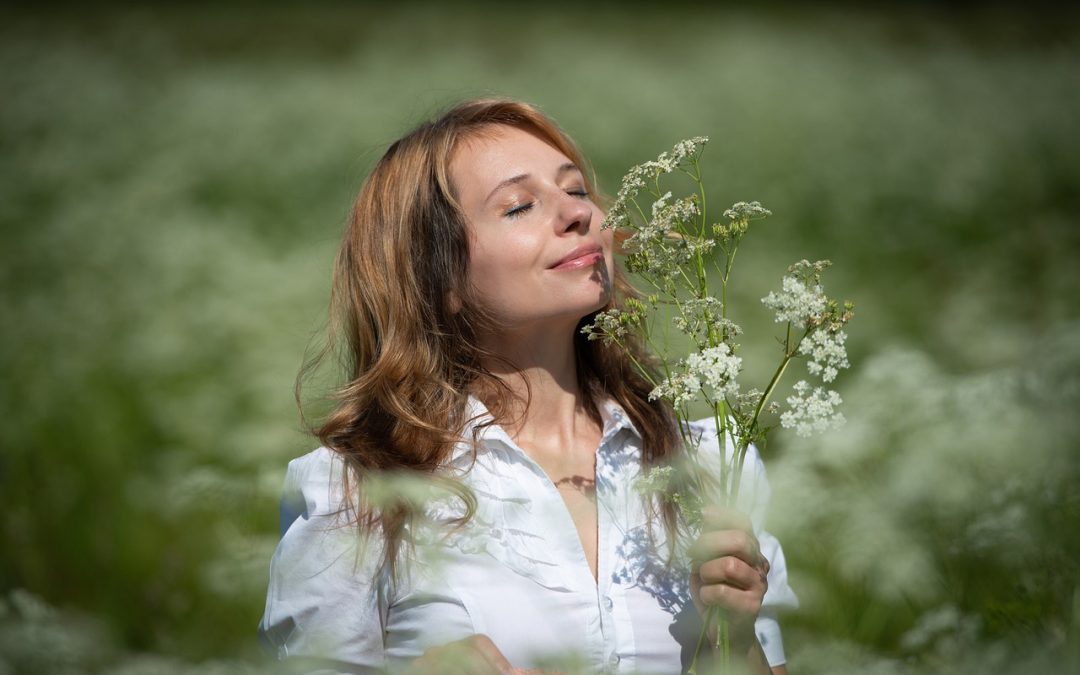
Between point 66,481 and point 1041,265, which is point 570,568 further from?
point 1041,265

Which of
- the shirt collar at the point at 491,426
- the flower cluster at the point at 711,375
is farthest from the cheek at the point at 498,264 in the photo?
the flower cluster at the point at 711,375

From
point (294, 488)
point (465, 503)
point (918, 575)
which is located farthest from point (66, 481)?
point (918, 575)

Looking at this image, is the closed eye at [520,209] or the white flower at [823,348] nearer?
the white flower at [823,348]

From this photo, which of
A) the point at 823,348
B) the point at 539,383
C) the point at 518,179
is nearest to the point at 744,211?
the point at 823,348

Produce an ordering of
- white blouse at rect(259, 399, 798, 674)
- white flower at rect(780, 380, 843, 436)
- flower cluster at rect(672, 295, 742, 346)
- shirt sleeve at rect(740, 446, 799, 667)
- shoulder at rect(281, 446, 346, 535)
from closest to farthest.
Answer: white flower at rect(780, 380, 843, 436) < flower cluster at rect(672, 295, 742, 346) < white blouse at rect(259, 399, 798, 674) < shoulder at rect(281, 446, 346, 535) < shirt sleeve at rect(740, 446, 799, 667)

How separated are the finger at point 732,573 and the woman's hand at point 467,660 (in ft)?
1.23

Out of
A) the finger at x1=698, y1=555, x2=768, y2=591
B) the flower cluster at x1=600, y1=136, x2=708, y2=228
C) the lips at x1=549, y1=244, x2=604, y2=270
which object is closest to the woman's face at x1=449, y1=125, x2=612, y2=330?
the lips at x1=549, y1=244, x2=604, y2=270

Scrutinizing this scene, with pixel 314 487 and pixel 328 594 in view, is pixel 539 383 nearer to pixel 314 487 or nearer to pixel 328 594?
pixel 314 487

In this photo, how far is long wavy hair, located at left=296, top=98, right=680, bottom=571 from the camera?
238 centimetres

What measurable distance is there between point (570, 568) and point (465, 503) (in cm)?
28

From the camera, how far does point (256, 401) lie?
4.92 meters

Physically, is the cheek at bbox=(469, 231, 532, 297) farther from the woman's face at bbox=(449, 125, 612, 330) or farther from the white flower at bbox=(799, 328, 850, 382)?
the white flower at bbox=(799, 328, 850, 382)

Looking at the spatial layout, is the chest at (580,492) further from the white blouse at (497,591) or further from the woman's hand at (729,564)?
the woman's hand at (729,564)

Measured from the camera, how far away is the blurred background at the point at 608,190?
2725 millimetres
